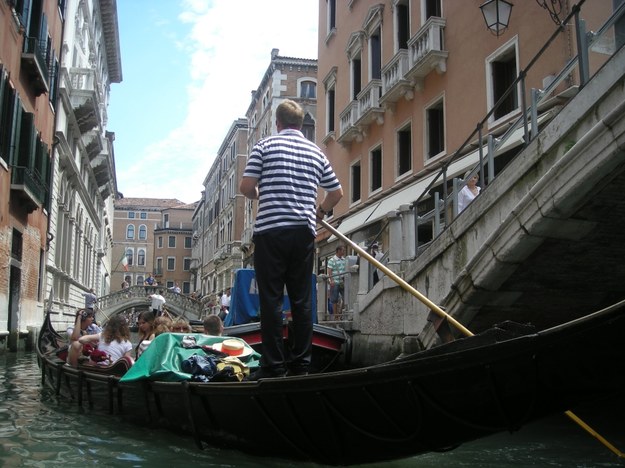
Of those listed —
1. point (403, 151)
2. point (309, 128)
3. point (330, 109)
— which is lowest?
point (403, 151)

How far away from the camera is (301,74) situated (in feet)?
90.2

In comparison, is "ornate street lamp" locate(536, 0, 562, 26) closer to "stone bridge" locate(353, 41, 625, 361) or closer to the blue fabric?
"stone bridge" locate(353, 41, 625, 361)

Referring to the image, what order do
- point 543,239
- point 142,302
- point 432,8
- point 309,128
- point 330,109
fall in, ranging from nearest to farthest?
point 543,239 < point 432,8 < point 330,109 < point 309,128 < point 142,302

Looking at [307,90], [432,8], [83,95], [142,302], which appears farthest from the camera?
[142,302]

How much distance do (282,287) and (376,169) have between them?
10.4m

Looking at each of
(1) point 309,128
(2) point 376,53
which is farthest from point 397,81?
(1) point 309,128

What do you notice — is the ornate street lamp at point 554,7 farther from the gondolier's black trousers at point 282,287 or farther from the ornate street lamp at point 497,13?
the gondolier's black trousers at point 282,287

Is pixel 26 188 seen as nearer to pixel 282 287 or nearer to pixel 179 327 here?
pixel 179 327

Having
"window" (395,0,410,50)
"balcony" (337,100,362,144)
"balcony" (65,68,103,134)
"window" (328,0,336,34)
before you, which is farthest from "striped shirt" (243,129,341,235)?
"balcony" (65,68,103,134)

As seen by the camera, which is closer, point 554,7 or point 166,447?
point 166,447

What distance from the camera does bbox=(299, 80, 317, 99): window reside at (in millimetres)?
27459

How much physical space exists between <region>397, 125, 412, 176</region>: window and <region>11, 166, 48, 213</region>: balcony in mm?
6606

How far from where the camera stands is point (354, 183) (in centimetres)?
1431

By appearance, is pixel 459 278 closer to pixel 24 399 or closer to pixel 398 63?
pixel 24 399
